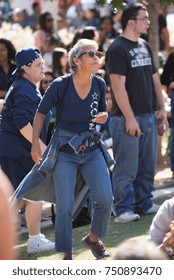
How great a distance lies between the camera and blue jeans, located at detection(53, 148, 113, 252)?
20.1 feet

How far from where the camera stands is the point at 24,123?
6914 mm

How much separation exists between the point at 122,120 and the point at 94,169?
1.69m

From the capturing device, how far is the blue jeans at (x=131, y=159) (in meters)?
7.87

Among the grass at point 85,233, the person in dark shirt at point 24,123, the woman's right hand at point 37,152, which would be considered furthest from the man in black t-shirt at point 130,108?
the woman's right hand at point 37,152

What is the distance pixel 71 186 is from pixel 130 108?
70.6 inches

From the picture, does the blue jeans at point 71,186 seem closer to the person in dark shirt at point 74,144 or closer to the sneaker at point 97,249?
the person in dark shirt at point 74,144

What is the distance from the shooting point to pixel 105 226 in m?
6.41

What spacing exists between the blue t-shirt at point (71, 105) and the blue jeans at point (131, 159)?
1.58 metres

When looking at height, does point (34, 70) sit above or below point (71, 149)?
above

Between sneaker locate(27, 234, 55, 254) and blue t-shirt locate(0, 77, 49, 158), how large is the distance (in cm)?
74

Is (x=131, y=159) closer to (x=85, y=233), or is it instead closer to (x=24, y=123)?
(x=85, y=233)

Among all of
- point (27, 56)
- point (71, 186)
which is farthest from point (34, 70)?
point (71, 186)
